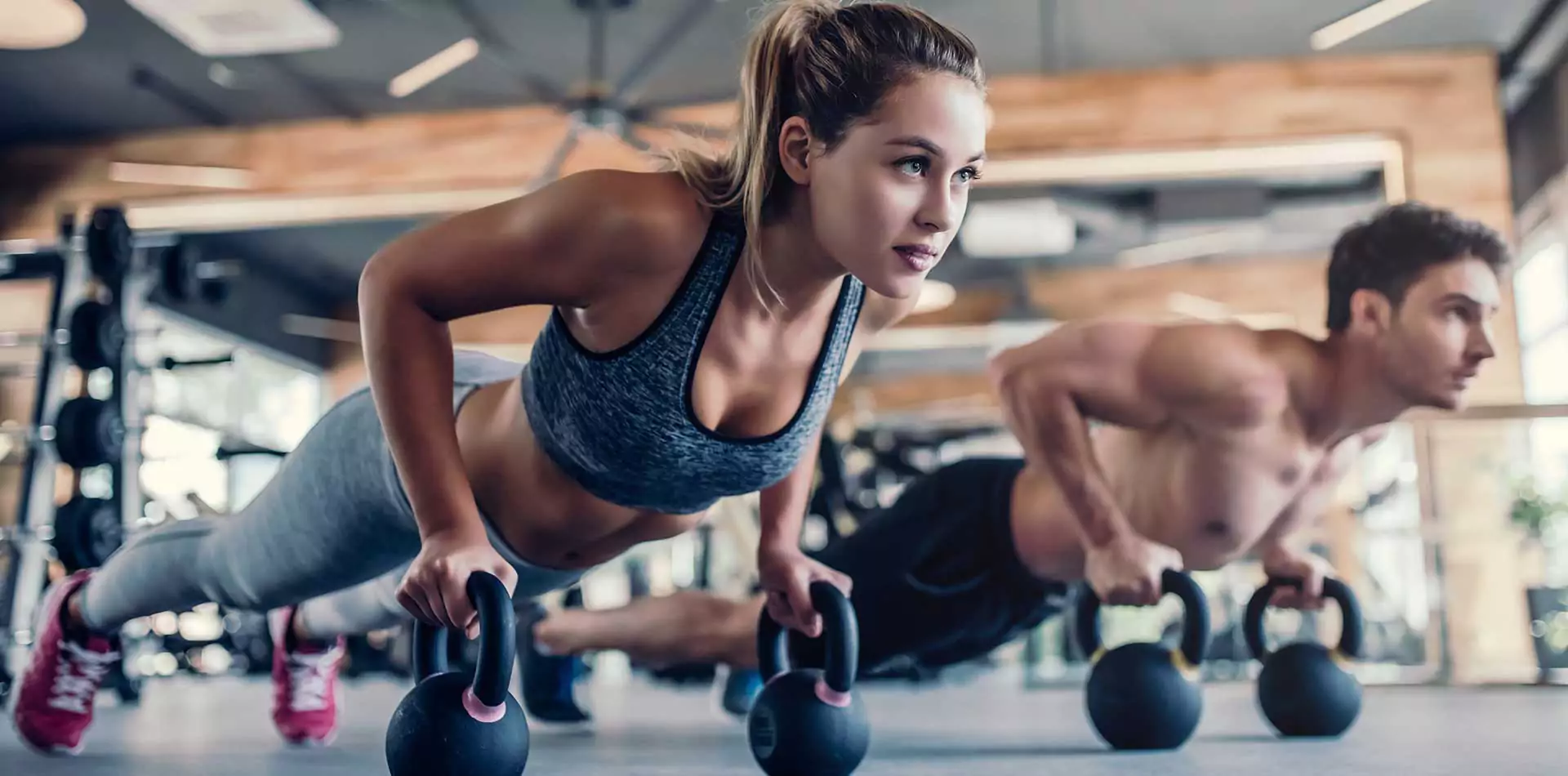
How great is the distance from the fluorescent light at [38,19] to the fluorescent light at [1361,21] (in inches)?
174

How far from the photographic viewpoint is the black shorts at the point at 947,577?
2113mm

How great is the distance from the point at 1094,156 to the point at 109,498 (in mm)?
3801

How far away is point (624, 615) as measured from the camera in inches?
90.0

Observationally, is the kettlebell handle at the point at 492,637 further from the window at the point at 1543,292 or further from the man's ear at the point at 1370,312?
the window at the point at 1543,292

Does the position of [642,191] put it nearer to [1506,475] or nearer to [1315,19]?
[1506,475]

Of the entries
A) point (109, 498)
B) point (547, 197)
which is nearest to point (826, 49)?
point (547, 197)

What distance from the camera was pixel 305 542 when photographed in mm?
1503

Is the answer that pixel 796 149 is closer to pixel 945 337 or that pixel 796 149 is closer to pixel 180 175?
pixel 180 175

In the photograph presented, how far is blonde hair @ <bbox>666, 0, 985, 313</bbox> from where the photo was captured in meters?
1.16

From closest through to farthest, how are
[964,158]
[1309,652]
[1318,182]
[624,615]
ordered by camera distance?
1. [964,158]
2. [1309,652]
3. [624,615]
4. [1318,182]

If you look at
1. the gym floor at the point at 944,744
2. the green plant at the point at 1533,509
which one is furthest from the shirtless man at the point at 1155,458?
the green plant at the point at 1533,509

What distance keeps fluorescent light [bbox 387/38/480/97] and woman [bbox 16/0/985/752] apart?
404 centimetres

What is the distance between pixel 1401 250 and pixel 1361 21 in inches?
143

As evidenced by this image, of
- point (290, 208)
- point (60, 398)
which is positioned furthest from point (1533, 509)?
point (290, 208)
